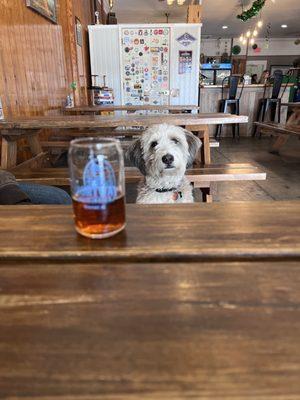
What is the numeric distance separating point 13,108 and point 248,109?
5484 mm

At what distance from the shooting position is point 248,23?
32.2ft

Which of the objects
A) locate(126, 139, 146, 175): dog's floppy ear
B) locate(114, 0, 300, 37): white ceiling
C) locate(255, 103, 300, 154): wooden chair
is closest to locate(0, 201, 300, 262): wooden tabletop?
locate(126, 139, 146, 175): dog's floppy ear

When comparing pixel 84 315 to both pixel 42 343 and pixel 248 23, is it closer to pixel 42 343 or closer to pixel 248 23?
pixel 42 343

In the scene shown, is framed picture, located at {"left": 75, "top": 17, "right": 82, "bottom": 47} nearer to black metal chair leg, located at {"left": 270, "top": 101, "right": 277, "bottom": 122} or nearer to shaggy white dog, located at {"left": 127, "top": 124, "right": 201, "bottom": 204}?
shaggy white dog, located at {"left": 127, "top": 124, "right": 201, "bottom": 204}

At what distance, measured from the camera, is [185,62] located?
5.39m

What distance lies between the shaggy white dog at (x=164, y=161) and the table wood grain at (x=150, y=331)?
114 centimetres

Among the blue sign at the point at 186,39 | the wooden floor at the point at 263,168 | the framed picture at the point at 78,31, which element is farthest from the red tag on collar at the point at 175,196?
the blue sign at the point at 186,39

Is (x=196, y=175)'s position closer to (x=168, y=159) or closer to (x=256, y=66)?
(x=168, y=159)

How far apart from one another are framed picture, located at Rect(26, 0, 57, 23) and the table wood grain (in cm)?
302

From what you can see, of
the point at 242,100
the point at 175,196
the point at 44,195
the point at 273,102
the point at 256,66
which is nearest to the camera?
the point at 44,195

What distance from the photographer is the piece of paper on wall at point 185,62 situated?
210 inches

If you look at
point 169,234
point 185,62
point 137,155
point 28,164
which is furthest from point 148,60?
point 169,234

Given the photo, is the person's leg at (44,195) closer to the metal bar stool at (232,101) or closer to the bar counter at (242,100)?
the metal bar stool at (232,101)

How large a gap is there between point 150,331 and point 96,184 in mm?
231
